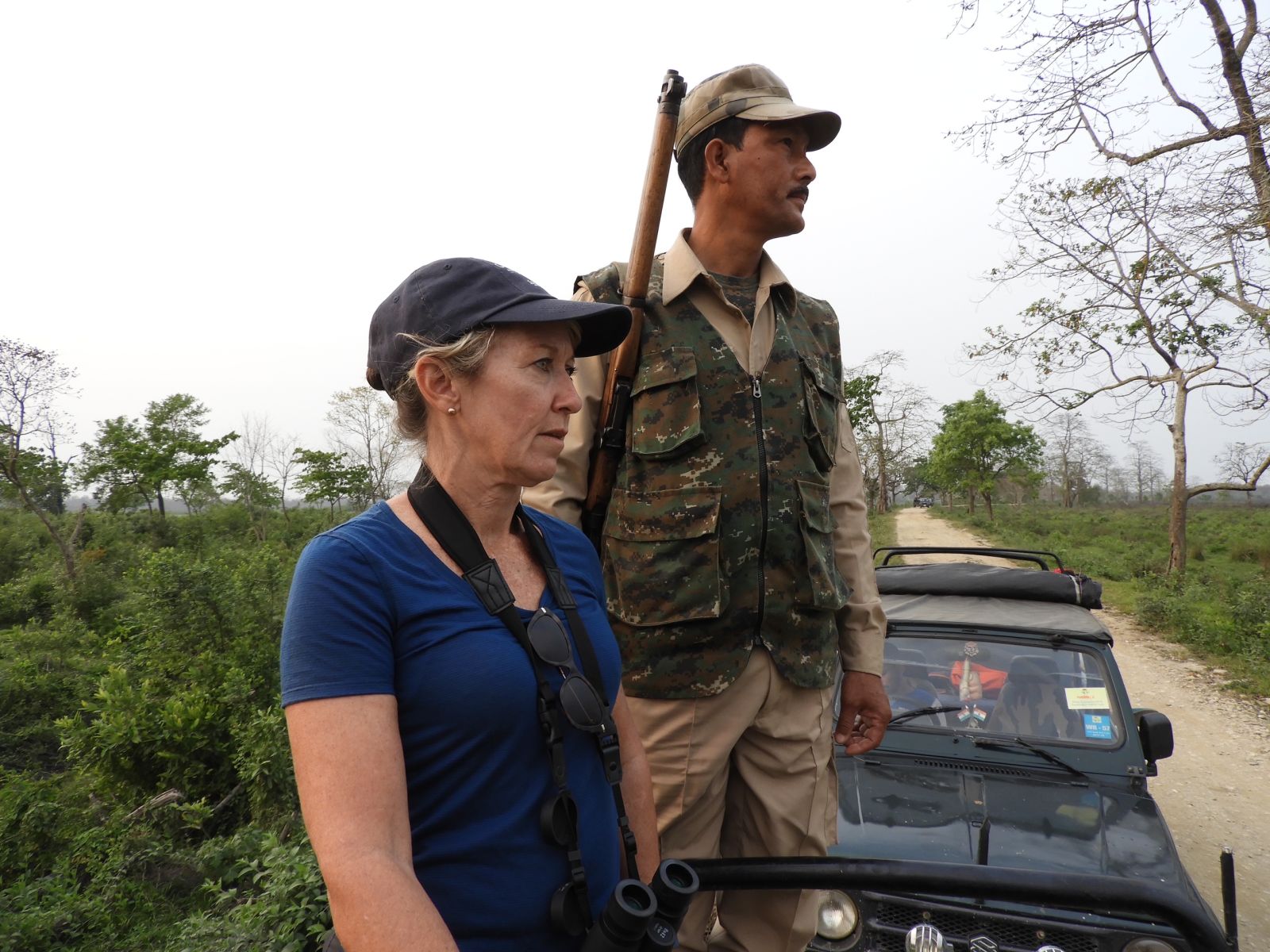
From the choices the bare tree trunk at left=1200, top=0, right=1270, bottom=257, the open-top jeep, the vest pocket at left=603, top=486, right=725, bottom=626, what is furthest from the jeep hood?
the bare tree trunk at left=1200, top=0, right=1270, bottom=257

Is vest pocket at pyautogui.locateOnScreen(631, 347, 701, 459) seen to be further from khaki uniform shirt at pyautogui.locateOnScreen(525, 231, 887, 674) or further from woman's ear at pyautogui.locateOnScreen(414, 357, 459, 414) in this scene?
woman's ear at pyautogui.locateOnScreen(414, 357, 459, 414)

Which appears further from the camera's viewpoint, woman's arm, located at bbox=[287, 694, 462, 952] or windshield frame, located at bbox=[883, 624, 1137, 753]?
windshield frame, located at bbox=[883, 624, 1137, 753]

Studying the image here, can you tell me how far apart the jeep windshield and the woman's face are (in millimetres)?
2402

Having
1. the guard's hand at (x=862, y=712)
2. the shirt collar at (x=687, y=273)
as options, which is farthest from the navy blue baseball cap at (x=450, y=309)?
the guard's hand at (x=862, y=712)

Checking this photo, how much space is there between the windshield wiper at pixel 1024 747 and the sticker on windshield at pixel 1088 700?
248 millimetres

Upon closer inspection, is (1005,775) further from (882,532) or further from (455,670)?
(882,532)

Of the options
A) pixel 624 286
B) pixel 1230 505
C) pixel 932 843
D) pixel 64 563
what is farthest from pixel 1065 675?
pixel 1230 505

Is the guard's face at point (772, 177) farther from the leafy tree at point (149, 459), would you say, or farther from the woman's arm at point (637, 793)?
the leafy tree at point (149, 459)

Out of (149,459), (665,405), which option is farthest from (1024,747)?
(149,459)

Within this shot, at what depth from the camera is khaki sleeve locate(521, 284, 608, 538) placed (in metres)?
1.88

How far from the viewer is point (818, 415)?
2.01 metres

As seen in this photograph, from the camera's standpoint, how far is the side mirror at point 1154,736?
292cm

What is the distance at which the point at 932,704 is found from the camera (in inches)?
130

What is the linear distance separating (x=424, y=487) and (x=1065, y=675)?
9.65 ft
